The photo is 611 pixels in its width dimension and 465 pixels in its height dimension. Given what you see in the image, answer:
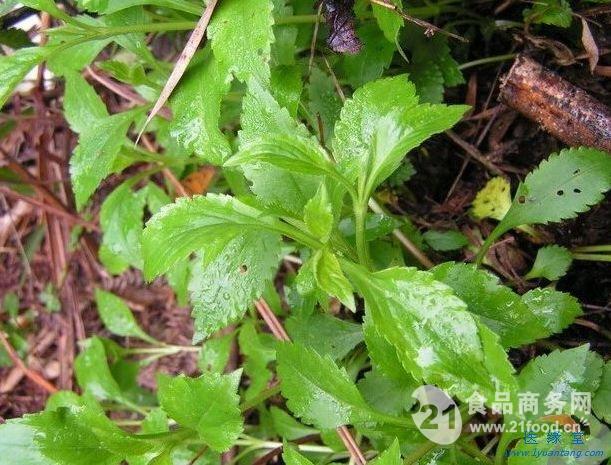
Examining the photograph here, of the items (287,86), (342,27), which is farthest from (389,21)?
(287,86)

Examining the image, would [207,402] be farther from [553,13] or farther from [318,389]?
[553,13]

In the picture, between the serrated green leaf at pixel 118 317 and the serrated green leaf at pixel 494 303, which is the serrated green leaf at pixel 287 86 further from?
the serrated green leaf at pixel 118 317

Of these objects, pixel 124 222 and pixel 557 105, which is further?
pixel 124 222

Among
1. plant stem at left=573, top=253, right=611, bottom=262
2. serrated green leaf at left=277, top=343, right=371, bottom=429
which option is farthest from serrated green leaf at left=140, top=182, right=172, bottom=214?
plant stem at left=573, top=253, right=611, bottom=262

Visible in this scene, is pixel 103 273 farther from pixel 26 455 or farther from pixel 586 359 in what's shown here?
pixel 586 359

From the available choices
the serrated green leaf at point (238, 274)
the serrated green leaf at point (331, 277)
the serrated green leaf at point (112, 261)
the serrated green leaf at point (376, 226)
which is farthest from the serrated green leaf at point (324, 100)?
the serrated green leaf at point (112, 261)

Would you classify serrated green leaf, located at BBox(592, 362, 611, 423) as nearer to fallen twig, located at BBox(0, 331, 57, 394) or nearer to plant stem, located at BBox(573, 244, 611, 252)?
plant stem, located at BBox(573, 244, 611, 252)
